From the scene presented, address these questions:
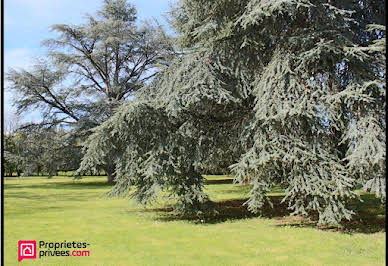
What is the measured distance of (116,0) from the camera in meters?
27.5

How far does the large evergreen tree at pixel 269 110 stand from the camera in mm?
7695

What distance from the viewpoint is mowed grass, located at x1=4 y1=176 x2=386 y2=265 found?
6297 mm

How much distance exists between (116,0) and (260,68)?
21064mm

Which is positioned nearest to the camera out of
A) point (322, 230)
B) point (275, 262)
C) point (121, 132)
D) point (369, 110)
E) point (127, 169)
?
point (275, 262)

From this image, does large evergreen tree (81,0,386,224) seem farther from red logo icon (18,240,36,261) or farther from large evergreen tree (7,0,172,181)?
large evergreen tree (7,0,172,181)

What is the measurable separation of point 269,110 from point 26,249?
5.83m

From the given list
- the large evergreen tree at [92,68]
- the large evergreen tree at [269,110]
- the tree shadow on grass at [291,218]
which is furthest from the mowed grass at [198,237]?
the large evergreen tree at [92,68]

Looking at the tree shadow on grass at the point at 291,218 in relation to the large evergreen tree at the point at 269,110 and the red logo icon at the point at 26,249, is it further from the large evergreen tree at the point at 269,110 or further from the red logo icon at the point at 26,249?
the red logo icon at the point at 26,249

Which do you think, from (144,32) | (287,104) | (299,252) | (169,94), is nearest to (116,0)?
(144,32)

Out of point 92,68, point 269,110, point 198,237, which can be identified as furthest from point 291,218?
point 92,68

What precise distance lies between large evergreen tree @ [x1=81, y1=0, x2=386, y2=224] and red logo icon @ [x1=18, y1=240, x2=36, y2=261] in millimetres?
2444

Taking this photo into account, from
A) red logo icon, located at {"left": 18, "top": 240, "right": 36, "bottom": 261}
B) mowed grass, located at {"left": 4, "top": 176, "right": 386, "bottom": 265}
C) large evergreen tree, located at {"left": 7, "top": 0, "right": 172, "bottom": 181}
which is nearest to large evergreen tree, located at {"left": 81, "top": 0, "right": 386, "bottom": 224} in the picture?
mowed grass, located at {"left": 4, "top": 176, "right": 386, "bottom": 265}

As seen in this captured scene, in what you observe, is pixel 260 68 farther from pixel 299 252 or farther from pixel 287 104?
pixel 299 252

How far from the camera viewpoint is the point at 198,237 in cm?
799
